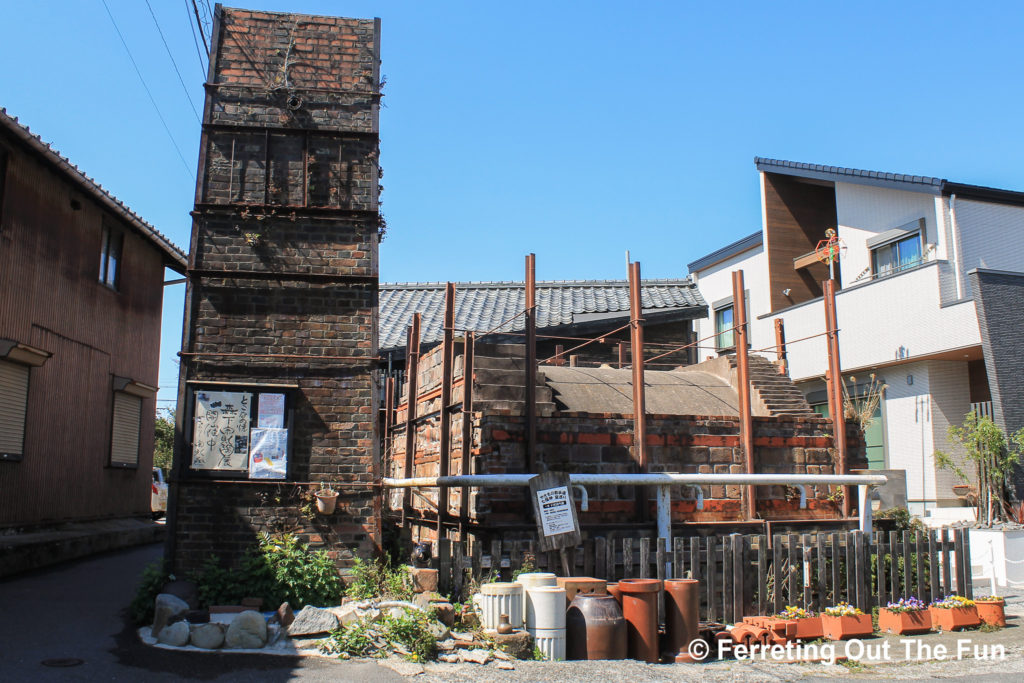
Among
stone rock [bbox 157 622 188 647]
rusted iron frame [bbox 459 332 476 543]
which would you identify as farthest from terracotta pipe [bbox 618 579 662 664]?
stone rock [bbox 157 622 188 647]

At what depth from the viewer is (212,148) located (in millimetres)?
9680

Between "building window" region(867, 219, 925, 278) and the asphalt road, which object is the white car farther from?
"building window" region(867, 219, 925, 278)

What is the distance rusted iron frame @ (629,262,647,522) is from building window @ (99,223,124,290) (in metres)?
11.4

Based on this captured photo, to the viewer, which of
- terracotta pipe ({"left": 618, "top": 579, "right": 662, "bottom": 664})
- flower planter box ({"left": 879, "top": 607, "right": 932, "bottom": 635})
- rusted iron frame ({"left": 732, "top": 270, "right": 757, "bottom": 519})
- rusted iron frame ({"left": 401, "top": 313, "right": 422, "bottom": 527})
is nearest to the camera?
terracotta pipe ({"left": 618, "top": 579, "right": 662, "bottom": 664})

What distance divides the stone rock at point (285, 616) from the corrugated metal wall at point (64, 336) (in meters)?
7.44

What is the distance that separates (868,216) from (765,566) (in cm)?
1213

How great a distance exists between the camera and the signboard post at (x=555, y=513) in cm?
792

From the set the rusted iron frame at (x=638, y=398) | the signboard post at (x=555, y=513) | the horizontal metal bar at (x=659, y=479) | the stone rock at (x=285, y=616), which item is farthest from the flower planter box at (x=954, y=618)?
the stone rock at (x=285, y=616)

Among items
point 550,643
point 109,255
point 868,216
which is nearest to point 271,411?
point 550,643

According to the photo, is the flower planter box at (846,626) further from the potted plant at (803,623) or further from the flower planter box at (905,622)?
the flower planter box at (905,622)

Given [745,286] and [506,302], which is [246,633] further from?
[745,286]

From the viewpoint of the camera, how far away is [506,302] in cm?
2231

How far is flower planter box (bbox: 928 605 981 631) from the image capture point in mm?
8531

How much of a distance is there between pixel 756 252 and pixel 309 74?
14840 millimetres
